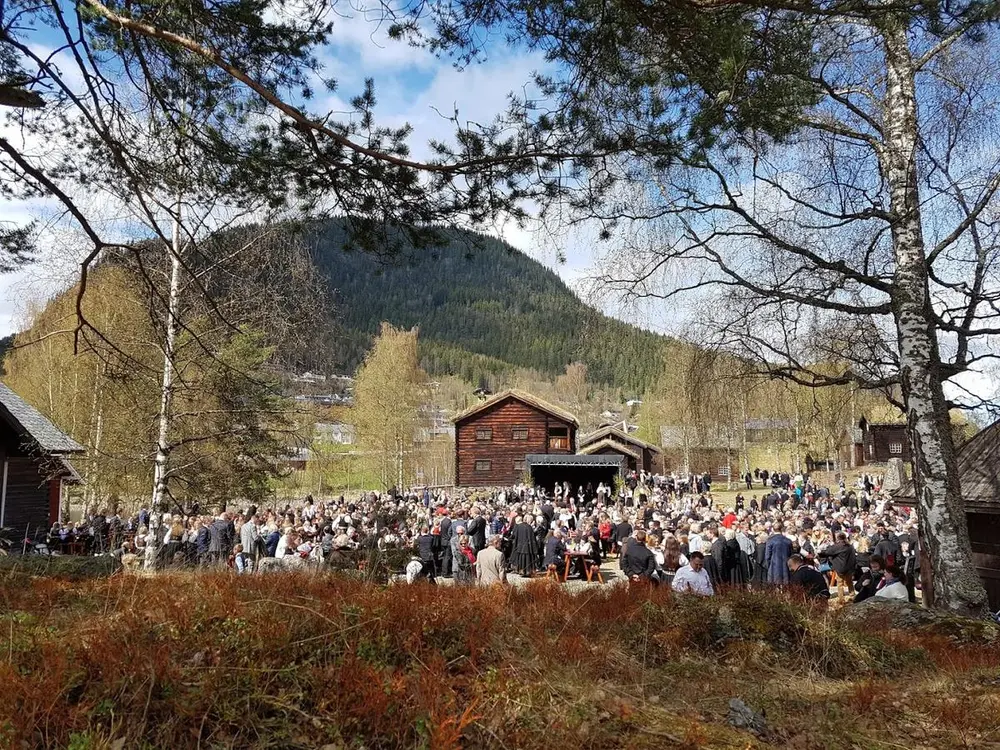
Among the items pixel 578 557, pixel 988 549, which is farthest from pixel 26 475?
pixel 988 549

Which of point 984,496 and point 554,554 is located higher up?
point 984,496

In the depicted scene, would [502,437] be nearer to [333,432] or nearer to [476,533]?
[333,432]

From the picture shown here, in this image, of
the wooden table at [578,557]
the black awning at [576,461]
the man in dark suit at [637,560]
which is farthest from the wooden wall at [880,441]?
the man in dark suit at [637,560]

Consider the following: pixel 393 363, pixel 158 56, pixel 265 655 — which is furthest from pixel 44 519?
pixel 393 363

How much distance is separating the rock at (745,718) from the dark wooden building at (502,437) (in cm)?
4321

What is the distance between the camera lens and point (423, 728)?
358 cm

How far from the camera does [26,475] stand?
67.9 feet

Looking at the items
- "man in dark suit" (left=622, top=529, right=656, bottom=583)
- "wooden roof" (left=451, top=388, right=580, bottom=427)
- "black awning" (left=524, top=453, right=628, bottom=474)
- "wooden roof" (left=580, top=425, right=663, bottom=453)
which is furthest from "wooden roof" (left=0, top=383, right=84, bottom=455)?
"wooden roof" (left=580, top=425, right=663, bottom=453)

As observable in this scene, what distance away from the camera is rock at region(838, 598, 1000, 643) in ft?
24.4

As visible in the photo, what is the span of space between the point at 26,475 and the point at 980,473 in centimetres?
2466

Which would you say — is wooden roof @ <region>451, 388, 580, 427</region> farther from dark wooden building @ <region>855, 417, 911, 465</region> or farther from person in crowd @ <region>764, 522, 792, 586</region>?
person in crowd @ <region>764, 522, 792, 586</region>

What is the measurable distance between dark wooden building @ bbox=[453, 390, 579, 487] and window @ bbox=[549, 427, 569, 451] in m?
0.20

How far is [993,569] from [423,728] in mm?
11558

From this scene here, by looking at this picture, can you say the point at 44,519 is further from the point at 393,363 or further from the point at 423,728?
the point at 393,363
